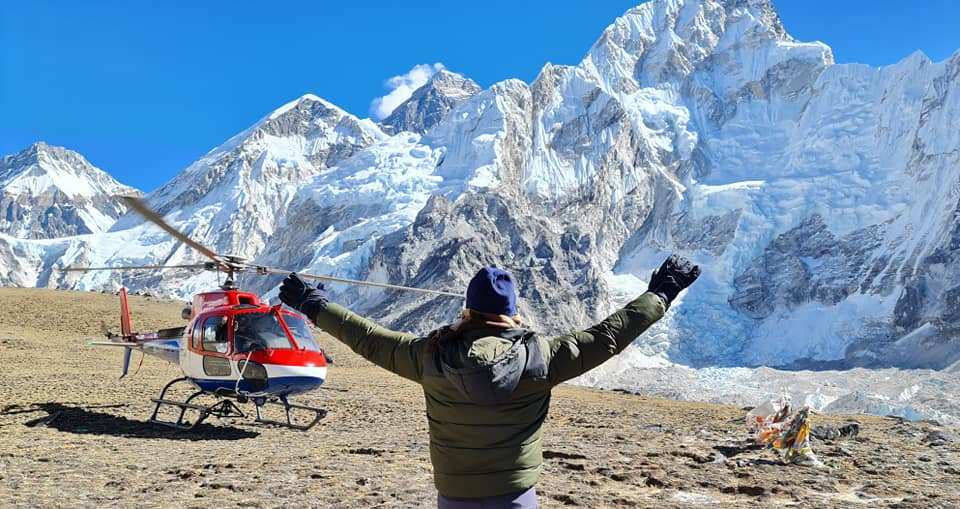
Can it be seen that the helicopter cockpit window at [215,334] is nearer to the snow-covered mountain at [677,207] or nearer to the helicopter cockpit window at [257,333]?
the helicopter cockpit window at [257,333]

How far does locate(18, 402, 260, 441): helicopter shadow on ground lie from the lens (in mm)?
10531

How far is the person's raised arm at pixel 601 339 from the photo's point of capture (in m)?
3.35

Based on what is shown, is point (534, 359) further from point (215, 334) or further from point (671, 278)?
point (215, 334)

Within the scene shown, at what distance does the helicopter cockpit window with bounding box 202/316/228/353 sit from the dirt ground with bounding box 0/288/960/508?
1204 mm

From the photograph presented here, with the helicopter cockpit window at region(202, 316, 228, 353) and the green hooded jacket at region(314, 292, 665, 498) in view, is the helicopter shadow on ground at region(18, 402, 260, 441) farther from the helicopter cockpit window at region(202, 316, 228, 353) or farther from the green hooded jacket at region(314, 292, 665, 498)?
the green hooded jacket at region(314, 292, 665, 498)

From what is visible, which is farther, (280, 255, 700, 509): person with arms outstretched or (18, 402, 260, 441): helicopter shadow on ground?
(18, 402, 260, 441): helicopter shadow on ground

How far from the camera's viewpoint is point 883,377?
6850 cm

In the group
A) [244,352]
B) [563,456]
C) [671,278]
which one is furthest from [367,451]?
[671,278]

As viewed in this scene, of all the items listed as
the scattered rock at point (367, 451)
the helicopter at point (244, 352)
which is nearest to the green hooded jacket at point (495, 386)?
the scattered rock at point (367, 451)

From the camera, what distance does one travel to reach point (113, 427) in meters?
10.9

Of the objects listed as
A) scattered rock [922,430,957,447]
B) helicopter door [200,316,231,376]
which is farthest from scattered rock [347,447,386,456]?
Answer: scattered rock [922,430,957,447]

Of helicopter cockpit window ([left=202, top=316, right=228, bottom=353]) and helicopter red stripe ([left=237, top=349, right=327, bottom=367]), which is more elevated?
helicopter cockpit window ([left=202, top=316, right=228, bottom=353])

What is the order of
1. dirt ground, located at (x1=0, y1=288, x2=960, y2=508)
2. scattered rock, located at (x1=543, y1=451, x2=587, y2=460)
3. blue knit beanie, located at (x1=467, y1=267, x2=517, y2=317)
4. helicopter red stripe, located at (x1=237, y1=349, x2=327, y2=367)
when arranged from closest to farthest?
blue knit beanie, located at (x1=467, y1=267, x2=517, y2=317)
dirt ground, located at (x1=0, y1=288, x2=960, y2=508)
scattered rock, located at (x1=543, y1=451, x2=587, y2=460)
helicopter red stripe, located at (x1=237, y1=349, x2=327, y2=367)

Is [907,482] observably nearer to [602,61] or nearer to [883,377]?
[883,377]
